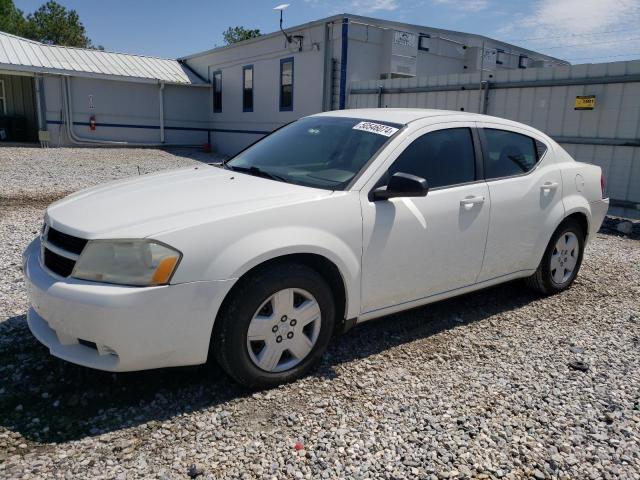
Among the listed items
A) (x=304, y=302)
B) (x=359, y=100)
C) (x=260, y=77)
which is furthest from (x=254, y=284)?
(x=260, y=77)

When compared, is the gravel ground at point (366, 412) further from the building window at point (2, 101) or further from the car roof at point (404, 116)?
the building window at point (2, 101)

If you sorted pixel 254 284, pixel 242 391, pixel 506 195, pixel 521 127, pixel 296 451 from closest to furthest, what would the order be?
pixel 296 451 → pixel 254 284 → pixel 242 391 → pixel 506 195 → pixel 521 127

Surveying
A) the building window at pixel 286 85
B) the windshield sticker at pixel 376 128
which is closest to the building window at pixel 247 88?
the building window at pixel 286 85

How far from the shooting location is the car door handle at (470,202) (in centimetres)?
381

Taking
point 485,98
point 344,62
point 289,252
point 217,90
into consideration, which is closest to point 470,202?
point 289,252

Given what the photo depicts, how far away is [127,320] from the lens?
8.47 ft

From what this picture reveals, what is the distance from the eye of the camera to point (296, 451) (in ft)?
8.54

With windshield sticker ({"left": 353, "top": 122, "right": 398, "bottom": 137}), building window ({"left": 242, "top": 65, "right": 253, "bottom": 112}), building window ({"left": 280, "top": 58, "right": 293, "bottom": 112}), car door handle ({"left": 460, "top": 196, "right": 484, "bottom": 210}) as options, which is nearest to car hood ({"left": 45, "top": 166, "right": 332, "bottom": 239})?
windshield sticker ({"left": 353, "top": 122, "right": 398, "bottom": 137})

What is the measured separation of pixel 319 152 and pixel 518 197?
168cm

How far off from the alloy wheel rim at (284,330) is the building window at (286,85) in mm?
14419

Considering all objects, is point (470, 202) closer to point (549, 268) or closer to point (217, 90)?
point (549, 268)

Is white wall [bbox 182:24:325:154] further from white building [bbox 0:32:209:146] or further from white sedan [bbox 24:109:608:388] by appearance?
white sedan [bbox 24:109:608:388]

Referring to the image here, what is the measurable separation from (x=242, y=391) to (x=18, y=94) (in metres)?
24.2

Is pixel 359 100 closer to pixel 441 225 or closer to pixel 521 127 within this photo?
pixel 521 127
